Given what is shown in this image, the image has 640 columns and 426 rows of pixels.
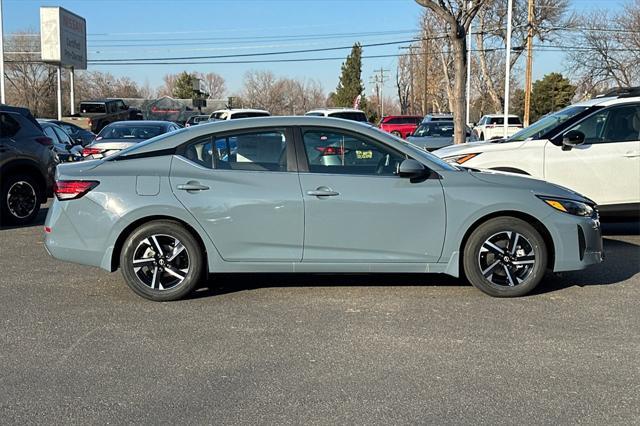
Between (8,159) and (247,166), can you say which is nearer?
(247,166)

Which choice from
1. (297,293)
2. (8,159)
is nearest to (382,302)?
(297,293)

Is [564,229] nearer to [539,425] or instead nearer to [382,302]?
[382,302]

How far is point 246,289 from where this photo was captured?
6.25 m

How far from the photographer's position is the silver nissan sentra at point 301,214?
5629 millimetres

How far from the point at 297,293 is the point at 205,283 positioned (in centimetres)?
103

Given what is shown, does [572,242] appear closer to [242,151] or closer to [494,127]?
[242,151]

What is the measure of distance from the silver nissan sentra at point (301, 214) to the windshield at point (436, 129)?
14991mm

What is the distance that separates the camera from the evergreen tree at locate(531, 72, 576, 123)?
53969 mm

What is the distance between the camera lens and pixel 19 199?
10070 mm

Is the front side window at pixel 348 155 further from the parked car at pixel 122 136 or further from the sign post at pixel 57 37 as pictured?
the sign post at pixel 57 37

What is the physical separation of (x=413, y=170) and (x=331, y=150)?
0.78m

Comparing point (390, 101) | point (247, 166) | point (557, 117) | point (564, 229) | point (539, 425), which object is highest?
point (390, 101)

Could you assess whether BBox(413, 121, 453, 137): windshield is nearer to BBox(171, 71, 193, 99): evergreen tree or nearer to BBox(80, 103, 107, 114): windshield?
BBox(80, 103, 107, 114): windshield

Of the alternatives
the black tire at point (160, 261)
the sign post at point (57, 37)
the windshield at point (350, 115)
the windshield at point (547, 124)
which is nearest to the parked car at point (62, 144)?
the windshield at point (350, 115)
